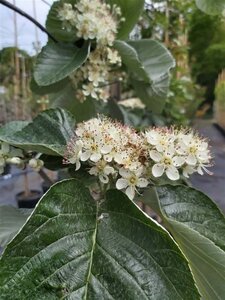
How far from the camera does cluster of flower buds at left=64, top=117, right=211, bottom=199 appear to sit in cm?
48

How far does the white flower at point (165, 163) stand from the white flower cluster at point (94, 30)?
450 mm

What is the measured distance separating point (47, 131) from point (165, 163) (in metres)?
0.17

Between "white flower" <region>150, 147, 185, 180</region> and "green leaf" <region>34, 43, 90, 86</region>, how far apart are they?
0.38 metres

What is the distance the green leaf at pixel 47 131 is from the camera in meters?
0.55

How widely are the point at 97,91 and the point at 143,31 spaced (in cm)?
110

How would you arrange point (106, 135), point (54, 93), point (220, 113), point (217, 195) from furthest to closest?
1. point (220, 113)
2. point (217, 195)
3. point (54, 93)
4. point (106, 135)

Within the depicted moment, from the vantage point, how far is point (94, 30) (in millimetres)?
875

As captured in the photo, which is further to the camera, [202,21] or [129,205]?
[202,21]

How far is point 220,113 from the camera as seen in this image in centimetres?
759

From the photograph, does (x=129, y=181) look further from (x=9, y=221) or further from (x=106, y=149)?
(x=9, y=221)

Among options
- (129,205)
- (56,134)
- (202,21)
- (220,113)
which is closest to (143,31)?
(56,134)

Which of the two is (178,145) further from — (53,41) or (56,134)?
(53,41)

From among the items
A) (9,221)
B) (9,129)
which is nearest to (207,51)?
(9,129)

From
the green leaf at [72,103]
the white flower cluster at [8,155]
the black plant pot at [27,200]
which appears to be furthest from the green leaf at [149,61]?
the black plant pot at [27,200]
